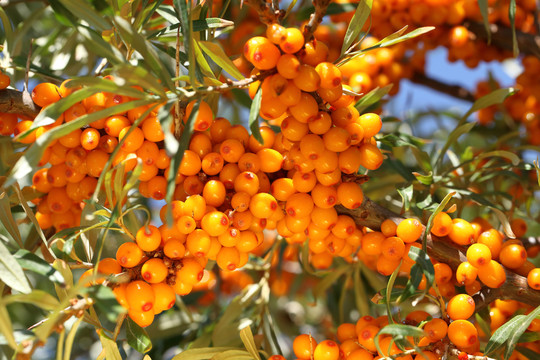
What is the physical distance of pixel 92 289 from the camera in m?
0.68

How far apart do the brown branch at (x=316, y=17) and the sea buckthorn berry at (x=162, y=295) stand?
1.43ft

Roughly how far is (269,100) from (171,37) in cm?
34

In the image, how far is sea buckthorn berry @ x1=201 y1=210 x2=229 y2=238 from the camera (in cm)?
79

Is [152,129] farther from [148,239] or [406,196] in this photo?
[406,196]

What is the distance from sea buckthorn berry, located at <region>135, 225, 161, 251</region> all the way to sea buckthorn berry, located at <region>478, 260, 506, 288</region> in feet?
1.80

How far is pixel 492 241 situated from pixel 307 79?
476mm

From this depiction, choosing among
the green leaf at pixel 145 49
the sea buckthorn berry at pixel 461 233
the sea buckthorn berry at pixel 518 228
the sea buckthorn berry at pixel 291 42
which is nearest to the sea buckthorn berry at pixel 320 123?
the sea buckthorn berry at pixel 291 42

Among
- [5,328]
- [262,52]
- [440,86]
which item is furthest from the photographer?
[440,86]

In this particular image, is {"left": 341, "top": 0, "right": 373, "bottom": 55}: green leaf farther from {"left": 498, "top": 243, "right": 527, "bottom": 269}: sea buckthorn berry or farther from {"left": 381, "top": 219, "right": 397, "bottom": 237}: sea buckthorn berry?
{"left": 498, "top": 243, "right": 527, "bottom": 269}: sea buckthorn berry

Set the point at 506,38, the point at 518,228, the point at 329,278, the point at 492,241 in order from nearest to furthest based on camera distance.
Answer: the point at 492,241 → the point at 518,228 → the point at 329,278 → the point at 506,38

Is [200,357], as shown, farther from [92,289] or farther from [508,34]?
[508,34]

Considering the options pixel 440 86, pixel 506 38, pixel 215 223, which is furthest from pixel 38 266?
pixel 440 86

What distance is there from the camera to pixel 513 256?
3.04 feet

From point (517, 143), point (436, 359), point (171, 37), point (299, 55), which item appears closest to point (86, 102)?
point (171, 37)
